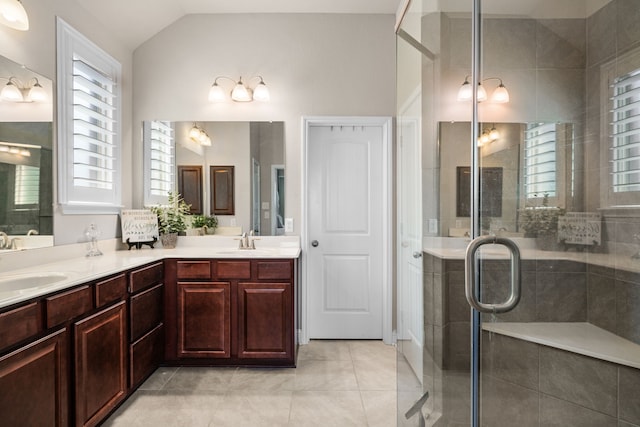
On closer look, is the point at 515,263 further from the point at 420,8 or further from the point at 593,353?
the point at 420,8

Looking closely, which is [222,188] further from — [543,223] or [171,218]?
[543,223]

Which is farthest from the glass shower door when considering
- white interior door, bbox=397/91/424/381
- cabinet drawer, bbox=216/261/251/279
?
cabinet drawer, bbox=216/261/251/279

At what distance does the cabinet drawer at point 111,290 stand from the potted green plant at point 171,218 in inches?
38.5

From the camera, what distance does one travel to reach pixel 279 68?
323 cm

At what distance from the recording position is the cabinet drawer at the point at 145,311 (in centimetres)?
226

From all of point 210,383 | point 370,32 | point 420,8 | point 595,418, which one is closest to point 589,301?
point 595,418

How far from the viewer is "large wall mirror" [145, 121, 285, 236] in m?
3.21

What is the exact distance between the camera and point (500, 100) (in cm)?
129

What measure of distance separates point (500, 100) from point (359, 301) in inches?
95.5

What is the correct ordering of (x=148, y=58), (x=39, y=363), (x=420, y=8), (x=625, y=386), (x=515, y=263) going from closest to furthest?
1. (x=625, y=386)
2. (x=515, y=263)
3. (x=39, y=363)
4. (x=420, y=8)
5. (x=148, y=58)

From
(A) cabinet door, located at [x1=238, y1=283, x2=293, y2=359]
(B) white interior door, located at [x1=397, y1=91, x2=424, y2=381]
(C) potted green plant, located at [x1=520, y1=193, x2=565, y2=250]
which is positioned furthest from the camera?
(A) cabinet door, located at [x1=238, y1=283, x2=293, y2=359]

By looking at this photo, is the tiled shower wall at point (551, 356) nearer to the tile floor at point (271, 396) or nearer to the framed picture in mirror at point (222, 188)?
the tile floor at point (271, 396)

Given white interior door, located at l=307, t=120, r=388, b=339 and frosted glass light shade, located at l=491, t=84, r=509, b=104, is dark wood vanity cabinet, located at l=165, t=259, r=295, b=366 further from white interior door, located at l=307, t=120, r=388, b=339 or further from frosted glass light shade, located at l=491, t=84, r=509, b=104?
frosted glass light shade, located at l=491, t=84, r=509, b=104

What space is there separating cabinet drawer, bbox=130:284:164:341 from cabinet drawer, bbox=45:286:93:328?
44 cm
